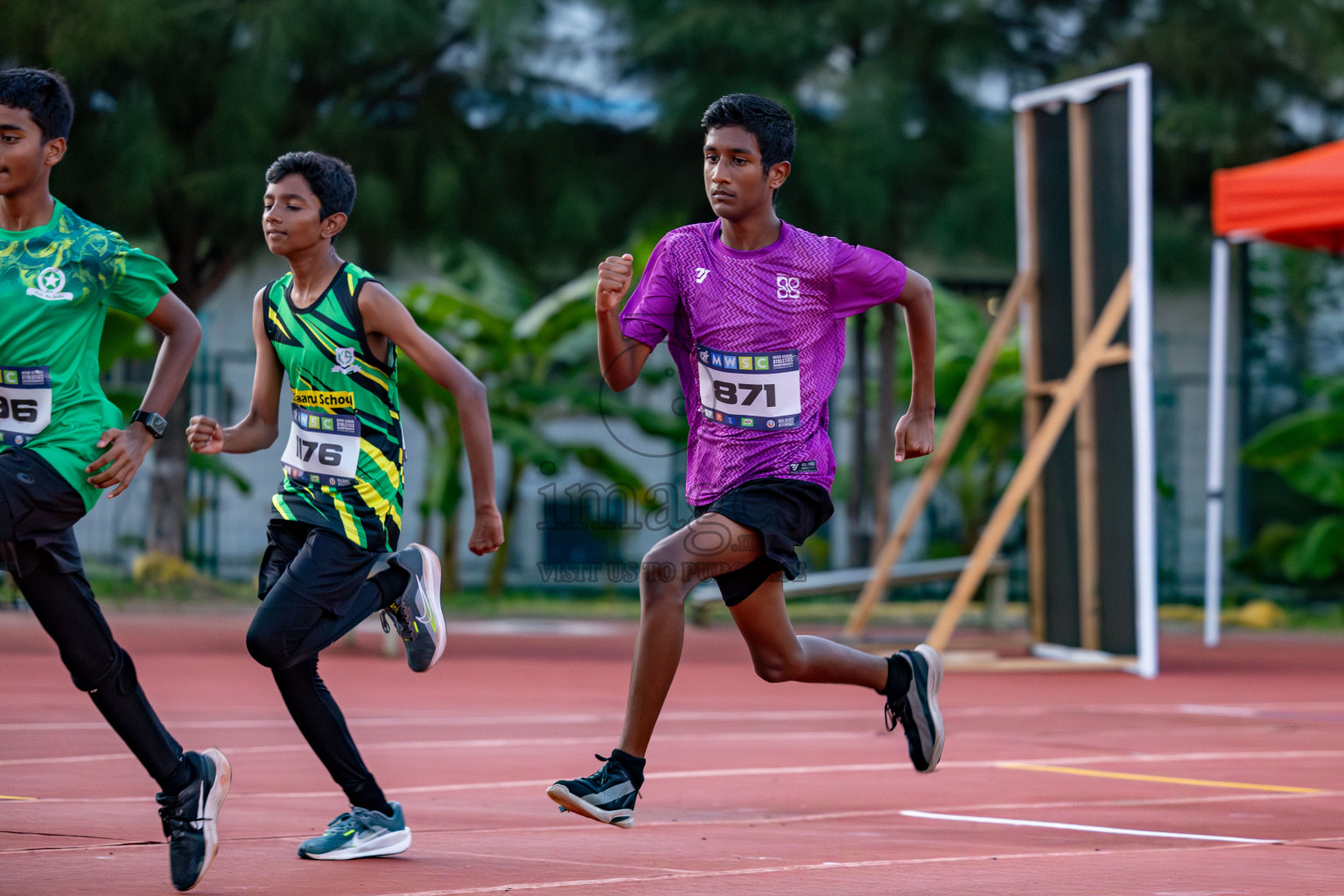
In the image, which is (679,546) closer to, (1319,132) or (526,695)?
(526,695)

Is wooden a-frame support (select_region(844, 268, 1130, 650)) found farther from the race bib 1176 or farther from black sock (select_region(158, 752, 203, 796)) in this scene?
black sock (select_region(158, 752, 203, 796))

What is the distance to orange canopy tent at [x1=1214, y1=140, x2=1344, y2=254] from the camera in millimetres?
11266

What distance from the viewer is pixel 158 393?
14.1 ft

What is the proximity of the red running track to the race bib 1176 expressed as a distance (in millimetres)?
987

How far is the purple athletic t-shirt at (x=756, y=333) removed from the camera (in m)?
4.81

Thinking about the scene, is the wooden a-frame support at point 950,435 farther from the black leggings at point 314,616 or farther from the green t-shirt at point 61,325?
the green t-shirt at point 61,325

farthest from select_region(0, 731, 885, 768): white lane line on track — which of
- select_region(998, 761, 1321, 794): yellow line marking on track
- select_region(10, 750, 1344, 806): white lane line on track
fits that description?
select_region(998, 761, 1321, 794): yellow line marking on track

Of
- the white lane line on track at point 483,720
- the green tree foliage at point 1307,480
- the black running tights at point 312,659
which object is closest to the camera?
the black running tights at point 312,659

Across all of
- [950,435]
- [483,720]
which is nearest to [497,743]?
[483,720]

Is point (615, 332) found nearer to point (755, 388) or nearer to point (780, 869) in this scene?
point (755, 388)

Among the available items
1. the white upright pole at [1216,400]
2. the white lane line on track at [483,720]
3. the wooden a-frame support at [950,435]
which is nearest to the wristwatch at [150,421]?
the white lane line on track at [483,720]

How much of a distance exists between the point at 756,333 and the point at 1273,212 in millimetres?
7888

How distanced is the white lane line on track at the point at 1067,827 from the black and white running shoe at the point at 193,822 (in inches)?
90.6

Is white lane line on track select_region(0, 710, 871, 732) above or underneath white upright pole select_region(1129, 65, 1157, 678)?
underneath
